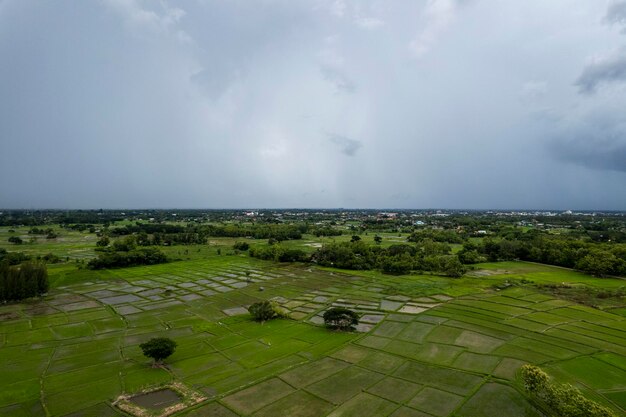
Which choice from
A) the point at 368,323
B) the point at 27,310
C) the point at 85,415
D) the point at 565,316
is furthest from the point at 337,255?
the point at 85,415

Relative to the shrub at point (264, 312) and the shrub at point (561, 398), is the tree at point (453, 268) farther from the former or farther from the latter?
the shrub at point (561, 398)

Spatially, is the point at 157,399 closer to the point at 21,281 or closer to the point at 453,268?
the point at 21,281

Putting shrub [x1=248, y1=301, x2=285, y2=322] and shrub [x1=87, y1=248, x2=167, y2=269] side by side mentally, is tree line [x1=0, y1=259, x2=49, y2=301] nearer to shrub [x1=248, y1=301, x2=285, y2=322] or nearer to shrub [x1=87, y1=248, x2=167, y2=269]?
shrub [x1=87, y1=248, x2=167, y2=269]

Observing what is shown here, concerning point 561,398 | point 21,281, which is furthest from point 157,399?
point 21,281

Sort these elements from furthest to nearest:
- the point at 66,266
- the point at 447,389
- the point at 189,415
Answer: the point at 66,266 → the point at 447,389 → the point at 189,415

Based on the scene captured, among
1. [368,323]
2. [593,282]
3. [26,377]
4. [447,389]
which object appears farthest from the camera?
[593,282]

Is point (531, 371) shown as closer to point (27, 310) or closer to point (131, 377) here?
point (131, 377)

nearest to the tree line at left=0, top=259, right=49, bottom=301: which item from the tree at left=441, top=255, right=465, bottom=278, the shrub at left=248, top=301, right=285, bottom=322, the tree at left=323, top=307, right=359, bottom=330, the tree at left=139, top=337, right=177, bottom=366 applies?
the tree at left=139, top=337, right=177, bottom=366
